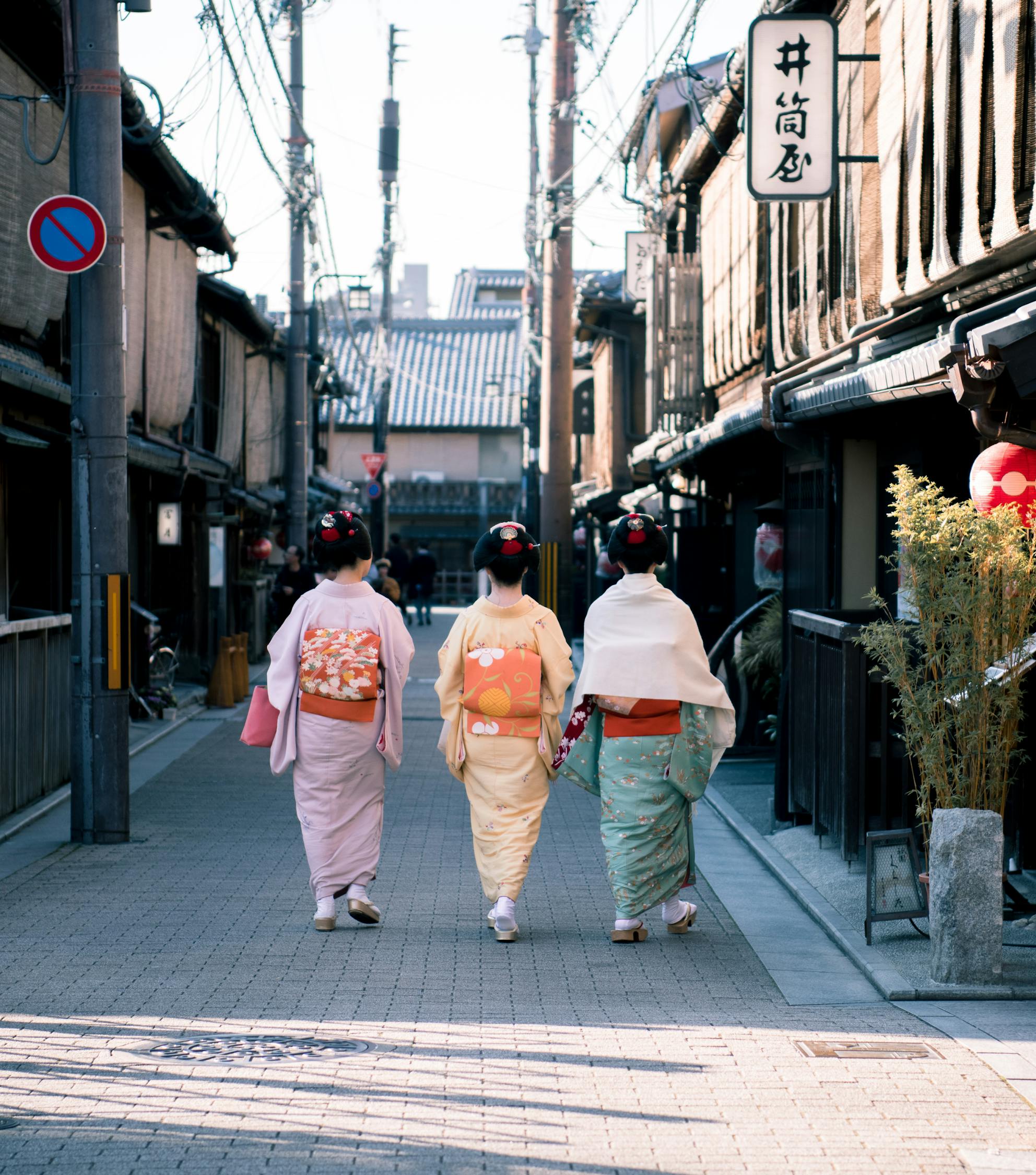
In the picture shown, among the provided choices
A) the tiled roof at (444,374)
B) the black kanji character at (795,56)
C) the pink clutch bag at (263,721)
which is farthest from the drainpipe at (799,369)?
the tiled roof at (444,374)

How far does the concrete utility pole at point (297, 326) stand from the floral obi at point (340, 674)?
1523 centimetres

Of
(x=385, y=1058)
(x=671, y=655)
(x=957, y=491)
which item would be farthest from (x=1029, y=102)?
(x=385, y=1058)

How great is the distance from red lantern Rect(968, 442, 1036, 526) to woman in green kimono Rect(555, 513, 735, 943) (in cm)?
152

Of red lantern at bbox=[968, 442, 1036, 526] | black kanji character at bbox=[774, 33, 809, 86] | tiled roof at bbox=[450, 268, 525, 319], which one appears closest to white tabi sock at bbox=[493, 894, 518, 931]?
red lantern at bbox=[968, 442, 1036, 526]

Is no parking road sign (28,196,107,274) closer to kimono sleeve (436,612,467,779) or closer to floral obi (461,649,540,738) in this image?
kimono sleeve (436,612,467,779)

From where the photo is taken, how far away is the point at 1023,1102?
466cm

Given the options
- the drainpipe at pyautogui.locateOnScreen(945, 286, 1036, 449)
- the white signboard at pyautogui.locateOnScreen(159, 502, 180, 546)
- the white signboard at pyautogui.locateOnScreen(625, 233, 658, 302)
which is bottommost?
the white signboard at pyautogui.locateOnScreen(159, 502, 180, 546)

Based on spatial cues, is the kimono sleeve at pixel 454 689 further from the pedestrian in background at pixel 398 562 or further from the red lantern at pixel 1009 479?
the pedestrian in background at pixel 398 562

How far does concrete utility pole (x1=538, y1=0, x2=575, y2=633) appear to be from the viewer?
1894 cm

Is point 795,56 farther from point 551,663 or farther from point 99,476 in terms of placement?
point 99,476

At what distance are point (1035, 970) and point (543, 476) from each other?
1424 centimetres

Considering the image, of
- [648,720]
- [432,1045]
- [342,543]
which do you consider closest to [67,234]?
[342,543]

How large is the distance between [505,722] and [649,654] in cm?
78

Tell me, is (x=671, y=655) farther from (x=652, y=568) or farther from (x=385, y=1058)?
(x=385, y=1058)
